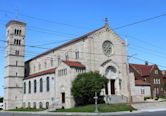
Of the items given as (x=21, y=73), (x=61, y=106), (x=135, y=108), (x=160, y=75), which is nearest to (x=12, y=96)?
(x=21, y=73)

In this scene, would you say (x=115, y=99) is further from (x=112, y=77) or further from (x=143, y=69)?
(x=143, y=69)

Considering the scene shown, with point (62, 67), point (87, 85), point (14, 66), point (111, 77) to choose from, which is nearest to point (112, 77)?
point (111, 77)

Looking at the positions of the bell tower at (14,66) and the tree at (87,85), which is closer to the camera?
the tree at (87,85)

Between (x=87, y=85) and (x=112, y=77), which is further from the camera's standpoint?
(x=112, y=77)

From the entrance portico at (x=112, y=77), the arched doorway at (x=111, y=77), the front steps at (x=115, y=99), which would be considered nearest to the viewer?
the front steps at (x=115, y=99)

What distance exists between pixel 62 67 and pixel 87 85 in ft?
28.7

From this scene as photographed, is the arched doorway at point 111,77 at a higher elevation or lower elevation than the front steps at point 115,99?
higher

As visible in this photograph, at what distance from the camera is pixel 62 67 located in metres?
58.2

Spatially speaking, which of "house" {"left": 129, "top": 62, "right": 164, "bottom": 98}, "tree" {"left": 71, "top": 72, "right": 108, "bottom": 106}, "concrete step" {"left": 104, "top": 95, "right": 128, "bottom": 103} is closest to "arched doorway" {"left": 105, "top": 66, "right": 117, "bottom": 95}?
"concrete step" {"left": 104, "top": 95, "right": 128, "bottom": 103}

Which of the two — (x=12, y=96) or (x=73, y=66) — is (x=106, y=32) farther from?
(x=12, y=96)

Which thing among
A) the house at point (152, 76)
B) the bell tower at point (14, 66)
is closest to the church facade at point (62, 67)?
the bell tower at point (14, 66)

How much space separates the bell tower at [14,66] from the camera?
2926 inches

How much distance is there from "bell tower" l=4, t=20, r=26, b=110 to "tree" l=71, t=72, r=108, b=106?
26.1 meters

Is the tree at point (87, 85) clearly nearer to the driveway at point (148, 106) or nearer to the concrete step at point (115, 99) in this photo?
the concrete step at point (115, 99)
